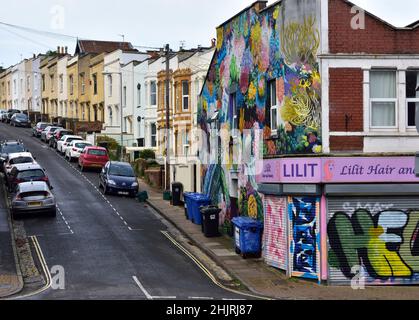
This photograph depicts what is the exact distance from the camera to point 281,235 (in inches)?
1010

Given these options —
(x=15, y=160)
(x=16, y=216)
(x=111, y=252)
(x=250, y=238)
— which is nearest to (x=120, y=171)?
(x=15, y=160)

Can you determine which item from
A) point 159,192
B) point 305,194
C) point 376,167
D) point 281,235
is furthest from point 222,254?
point 159,192

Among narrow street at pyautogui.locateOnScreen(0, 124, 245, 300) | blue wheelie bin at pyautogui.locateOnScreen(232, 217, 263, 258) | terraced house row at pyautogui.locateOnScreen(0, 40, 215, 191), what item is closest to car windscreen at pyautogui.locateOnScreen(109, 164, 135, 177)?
narrow street at pyautogui.locateOnScreen(0, 124, 245, 300)

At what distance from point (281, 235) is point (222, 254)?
3701 mm

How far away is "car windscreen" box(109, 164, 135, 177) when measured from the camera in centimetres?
4397

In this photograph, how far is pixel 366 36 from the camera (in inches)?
955

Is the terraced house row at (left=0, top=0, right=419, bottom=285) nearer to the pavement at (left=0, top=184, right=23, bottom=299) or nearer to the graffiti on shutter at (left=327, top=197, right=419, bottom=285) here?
the graffiti on shutter at (left=327, top=197, right=419, bottom=285)

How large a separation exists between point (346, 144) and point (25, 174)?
70.0 ft

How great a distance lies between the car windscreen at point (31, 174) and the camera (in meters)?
40.5

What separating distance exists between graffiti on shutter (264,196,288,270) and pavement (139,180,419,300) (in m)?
0.33

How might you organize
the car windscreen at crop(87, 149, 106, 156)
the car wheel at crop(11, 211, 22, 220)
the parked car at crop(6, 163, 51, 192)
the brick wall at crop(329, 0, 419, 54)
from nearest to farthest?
the brick wall at crop(329, 0, 419, 54)
the car wheel at crop(11, 211, 22, 220)
the parked car at crop(6, 163, 51, 192)
the car windscreen at crop(87, 149, 106, 156)

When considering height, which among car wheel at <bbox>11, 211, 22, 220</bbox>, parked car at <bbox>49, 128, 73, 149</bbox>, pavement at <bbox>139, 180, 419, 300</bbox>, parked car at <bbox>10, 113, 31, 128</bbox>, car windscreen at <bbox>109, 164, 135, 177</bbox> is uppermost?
parked car at <bbox>10, 113, 31, 128</bbox>

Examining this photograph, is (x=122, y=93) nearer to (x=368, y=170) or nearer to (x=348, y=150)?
(x=348, y=150)

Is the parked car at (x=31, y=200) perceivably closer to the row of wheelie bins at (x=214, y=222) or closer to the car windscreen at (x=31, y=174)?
the car windscreen at (x=31, y=174)
